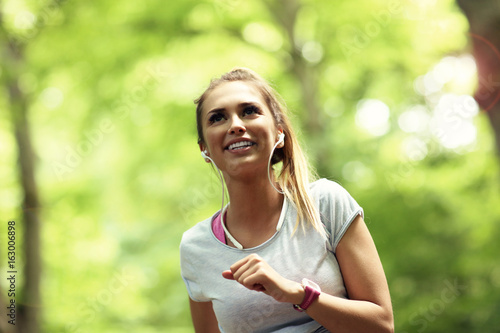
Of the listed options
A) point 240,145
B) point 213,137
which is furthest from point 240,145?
point 213,137

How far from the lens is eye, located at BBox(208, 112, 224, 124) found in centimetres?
188

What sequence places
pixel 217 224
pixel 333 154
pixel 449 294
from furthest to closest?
pixel 333 154
pixel 449 294
pixel 217 224

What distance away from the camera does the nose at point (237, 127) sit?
179 cm

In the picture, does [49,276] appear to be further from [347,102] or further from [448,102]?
[448,102]

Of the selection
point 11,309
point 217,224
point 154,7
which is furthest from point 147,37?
point 217,224

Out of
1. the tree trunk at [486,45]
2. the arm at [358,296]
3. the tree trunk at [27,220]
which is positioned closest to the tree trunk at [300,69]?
the tree trunk at [27,220]

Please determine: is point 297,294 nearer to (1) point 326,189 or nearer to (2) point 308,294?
(2) point 308,294

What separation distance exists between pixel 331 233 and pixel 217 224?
0.42 m

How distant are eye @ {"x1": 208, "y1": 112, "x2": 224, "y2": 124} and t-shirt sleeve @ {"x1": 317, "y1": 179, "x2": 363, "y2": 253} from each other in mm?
403

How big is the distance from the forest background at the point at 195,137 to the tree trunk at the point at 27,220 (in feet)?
0.05

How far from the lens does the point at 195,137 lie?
23.1 ft

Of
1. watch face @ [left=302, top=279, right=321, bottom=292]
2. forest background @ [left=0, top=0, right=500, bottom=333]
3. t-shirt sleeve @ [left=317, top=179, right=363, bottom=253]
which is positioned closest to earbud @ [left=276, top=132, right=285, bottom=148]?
t-shirt sleeve @ [left=317, top=179, right=363, bottom=253]

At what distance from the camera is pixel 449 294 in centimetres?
640

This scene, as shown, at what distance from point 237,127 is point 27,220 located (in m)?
5.81
